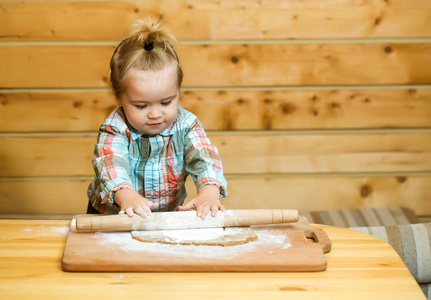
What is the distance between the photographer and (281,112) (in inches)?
89.9

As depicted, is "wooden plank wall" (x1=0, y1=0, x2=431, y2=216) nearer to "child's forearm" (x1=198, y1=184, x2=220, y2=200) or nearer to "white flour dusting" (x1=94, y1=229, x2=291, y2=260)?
"child's forearm" (x1=198, y1=184, x2=220, y2=200)

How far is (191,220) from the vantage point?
1.07m

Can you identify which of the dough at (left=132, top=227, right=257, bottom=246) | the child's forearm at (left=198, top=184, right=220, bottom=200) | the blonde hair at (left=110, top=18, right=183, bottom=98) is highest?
the blonde hair at (left=110, top=18, right=183, bottom=98)

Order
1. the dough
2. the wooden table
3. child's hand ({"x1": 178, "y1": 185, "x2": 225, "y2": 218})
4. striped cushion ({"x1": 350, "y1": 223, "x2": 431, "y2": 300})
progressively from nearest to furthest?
the wooden table, the dough, child's hand ({"x1": 178, "y1": 185, "x2": 225, "y2": 218}), striped cushion ({"x1": 350, "y1": 223, "x2": 431, "y2": 300})

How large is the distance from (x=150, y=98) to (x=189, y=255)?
1.44 feet

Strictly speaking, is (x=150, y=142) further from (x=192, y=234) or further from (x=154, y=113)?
(x=192, y=234)

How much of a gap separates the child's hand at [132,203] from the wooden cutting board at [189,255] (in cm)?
6

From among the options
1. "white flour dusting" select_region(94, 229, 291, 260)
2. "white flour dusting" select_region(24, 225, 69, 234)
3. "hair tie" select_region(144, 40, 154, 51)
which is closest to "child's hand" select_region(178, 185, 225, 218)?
"white flour dusting" select_region(94, 229, 291, 260)

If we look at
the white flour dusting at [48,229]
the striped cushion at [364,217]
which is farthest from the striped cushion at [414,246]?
the white flour dusting at [48,229]

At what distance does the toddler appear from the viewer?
47.5 inches

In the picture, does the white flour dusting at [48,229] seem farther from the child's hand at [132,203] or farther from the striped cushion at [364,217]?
the striped cushion at [364,217]

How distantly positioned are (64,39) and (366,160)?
146 centimetres

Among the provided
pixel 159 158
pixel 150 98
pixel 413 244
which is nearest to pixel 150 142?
pixel 159 158

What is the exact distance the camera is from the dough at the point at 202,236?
39.0 inches
